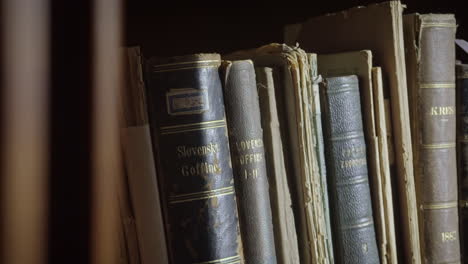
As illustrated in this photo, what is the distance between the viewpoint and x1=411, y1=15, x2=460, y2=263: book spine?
0.97 meters

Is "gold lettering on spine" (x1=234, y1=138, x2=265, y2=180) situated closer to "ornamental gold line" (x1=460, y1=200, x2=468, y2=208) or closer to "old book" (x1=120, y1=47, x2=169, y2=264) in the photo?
"old book" (x1=120, y1=47, x2=169, y2=264)

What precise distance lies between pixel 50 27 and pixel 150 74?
12cm

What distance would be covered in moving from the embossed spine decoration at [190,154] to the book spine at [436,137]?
1.15 feet

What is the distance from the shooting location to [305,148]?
33.4 inches

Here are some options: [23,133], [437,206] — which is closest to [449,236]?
[437,206]

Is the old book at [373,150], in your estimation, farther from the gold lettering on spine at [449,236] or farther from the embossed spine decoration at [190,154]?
the embossed spine decoration at [190,154]

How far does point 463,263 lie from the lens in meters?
1.02

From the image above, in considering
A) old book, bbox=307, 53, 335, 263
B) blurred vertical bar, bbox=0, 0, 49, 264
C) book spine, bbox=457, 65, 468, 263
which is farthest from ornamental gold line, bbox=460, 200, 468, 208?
blurred vertical bar, bbox=0, 0, 49, 264

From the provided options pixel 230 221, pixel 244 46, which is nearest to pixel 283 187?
pixel 230 221

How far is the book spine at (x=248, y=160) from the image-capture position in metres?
0.80

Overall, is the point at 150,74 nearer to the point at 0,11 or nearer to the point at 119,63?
the point at 119,63

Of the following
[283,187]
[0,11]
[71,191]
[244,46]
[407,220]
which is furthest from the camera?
[244,46]

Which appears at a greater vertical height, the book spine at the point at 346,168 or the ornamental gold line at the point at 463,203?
the book spine at the point at 346,168

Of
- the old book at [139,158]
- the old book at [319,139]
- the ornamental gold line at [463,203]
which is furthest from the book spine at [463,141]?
the old book at [139,158]
